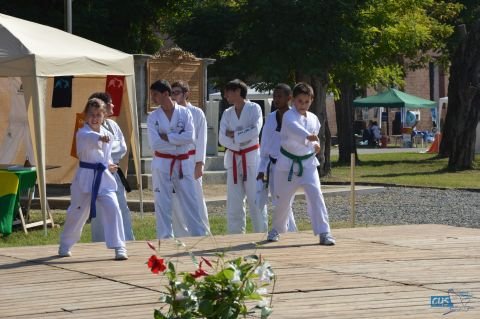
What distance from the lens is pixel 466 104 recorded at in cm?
3591

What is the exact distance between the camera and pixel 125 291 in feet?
31.2

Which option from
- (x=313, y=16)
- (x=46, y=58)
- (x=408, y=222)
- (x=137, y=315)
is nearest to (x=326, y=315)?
(x=137, y=315)

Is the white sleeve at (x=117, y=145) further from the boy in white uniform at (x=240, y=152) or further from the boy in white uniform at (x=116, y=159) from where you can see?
the boy in white uniform at (x=240, y=152)

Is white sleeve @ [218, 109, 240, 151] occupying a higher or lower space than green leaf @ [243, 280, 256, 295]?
higher

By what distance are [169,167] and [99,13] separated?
16.8 meters

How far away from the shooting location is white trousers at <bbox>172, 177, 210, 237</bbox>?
14359mm

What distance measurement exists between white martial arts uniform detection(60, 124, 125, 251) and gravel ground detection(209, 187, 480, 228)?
754cm

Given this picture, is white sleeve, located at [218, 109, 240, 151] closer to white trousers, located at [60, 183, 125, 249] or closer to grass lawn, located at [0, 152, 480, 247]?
grass lawn, located at [0, 152, 480, 247]

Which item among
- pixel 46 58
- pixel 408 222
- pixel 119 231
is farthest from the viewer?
pixel 408 222

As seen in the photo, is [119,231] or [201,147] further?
[201,147]

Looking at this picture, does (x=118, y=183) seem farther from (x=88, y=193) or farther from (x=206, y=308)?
(x=206, y=308)

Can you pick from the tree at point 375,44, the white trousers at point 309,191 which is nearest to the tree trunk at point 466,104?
the tree at point 375,44

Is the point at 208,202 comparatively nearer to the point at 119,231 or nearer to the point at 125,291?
the point at 119,231

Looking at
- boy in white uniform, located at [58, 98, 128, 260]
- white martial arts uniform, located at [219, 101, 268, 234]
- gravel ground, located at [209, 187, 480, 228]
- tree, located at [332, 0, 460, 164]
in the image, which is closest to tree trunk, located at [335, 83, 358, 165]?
tree, located at [332, 0, 460, 164]
